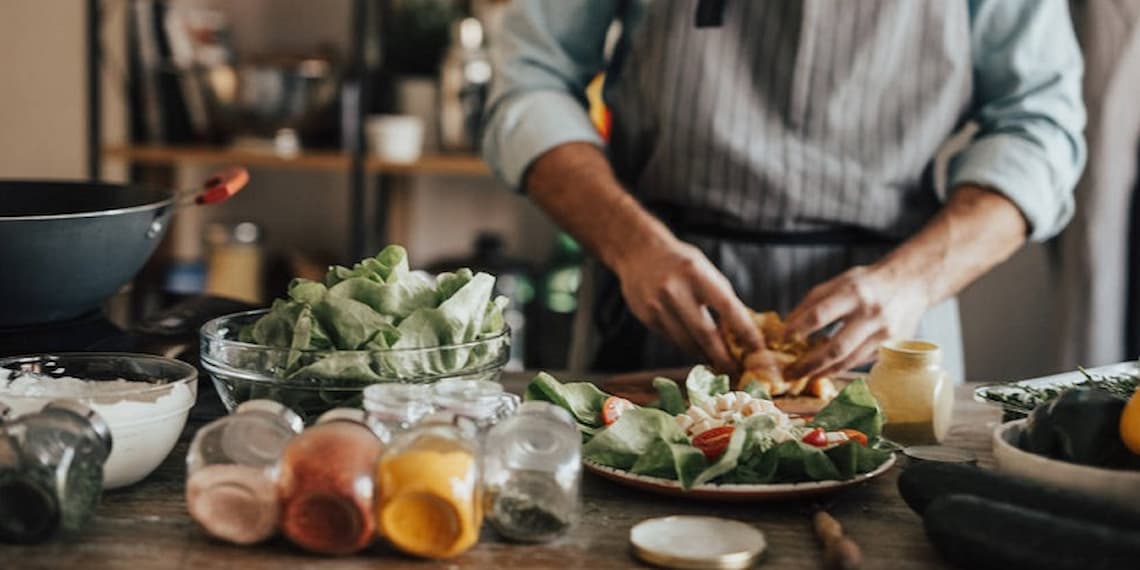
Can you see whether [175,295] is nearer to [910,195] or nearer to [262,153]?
[910,195]

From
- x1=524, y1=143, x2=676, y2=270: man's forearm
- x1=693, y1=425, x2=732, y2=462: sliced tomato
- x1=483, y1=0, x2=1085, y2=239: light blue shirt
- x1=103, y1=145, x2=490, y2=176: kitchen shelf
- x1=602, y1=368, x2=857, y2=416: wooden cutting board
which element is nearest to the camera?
x1=693, y1=425, x2=732, y2=462: sliced tomato

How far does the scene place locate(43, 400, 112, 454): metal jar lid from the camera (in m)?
0.86

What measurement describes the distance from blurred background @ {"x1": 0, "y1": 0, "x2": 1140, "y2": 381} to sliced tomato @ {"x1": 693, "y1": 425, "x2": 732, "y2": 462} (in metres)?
1.90

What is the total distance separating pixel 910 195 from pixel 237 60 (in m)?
1.93

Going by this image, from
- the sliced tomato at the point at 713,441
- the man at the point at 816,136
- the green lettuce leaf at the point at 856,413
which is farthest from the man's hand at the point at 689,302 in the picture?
the sliced tomato at the point at 713,441

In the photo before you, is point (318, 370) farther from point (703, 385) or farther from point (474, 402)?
point (703, 385)

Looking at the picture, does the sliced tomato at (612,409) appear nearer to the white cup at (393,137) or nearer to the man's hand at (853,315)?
the man's hand at (853,315)

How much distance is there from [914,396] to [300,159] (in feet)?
6.46

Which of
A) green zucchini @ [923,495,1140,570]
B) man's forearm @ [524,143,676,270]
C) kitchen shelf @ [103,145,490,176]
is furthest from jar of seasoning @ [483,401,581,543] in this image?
kitchen shelf @ [103,145,490,176]

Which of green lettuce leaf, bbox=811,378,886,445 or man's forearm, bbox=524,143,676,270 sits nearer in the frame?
green lettuce leaf, bbox=811,378,886,445

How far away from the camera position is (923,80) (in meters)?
1.70

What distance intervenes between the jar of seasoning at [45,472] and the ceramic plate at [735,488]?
0.35 meters

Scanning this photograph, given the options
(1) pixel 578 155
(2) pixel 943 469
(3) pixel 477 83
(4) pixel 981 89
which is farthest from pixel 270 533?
(3) pixel 477 83

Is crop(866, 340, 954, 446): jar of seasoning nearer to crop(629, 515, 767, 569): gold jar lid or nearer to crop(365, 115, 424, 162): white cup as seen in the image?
crop(629, 515, 767, 569): gold jar lid
